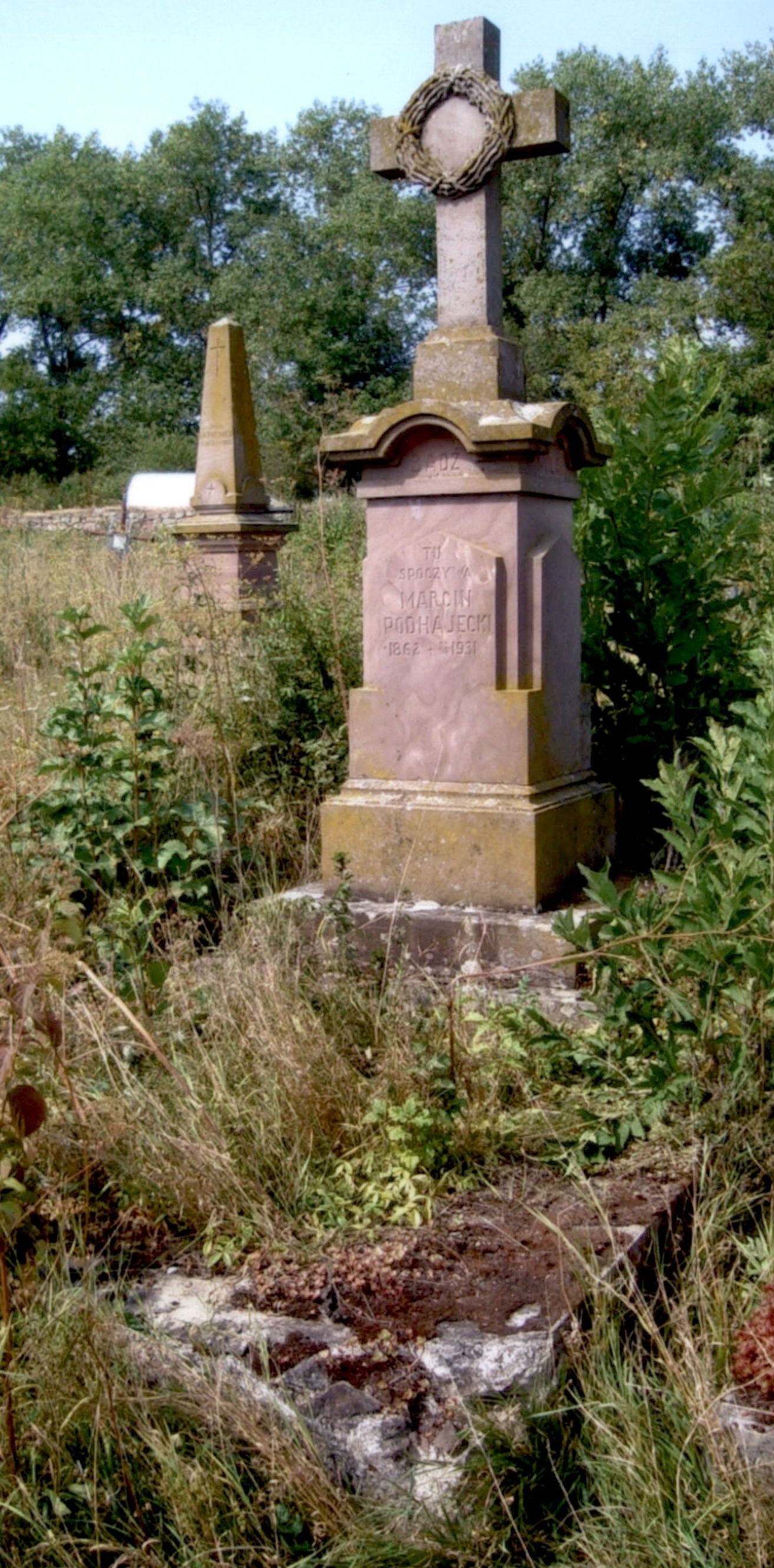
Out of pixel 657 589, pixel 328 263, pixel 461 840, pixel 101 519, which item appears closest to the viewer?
pixel 461 840

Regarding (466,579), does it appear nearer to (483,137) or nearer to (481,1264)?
(483,137)

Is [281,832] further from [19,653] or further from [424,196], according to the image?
[424,196]

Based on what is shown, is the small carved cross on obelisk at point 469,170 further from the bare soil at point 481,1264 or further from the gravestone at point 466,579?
the bare soil at point 481,1264

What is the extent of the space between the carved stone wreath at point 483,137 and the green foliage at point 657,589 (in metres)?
1.11

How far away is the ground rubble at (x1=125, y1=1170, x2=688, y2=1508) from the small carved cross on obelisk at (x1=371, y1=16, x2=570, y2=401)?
109 inches

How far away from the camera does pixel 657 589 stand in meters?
5.48

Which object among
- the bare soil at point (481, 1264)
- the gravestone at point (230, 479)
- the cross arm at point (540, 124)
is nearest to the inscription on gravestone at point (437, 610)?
the cross arm at point (540, 124)

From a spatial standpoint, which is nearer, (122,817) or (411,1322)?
(411,1322)

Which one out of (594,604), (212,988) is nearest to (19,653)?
(594,604)

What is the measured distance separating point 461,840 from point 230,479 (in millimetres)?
7328

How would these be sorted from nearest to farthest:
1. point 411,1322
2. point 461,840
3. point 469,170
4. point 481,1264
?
1. point 411,1322
2. point 481,1264
3. point 461,840
4. point 469,170

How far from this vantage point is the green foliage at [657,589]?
5.39 m

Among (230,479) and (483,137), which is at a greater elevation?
(483,137)

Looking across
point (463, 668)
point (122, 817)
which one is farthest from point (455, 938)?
point (122, 817)
